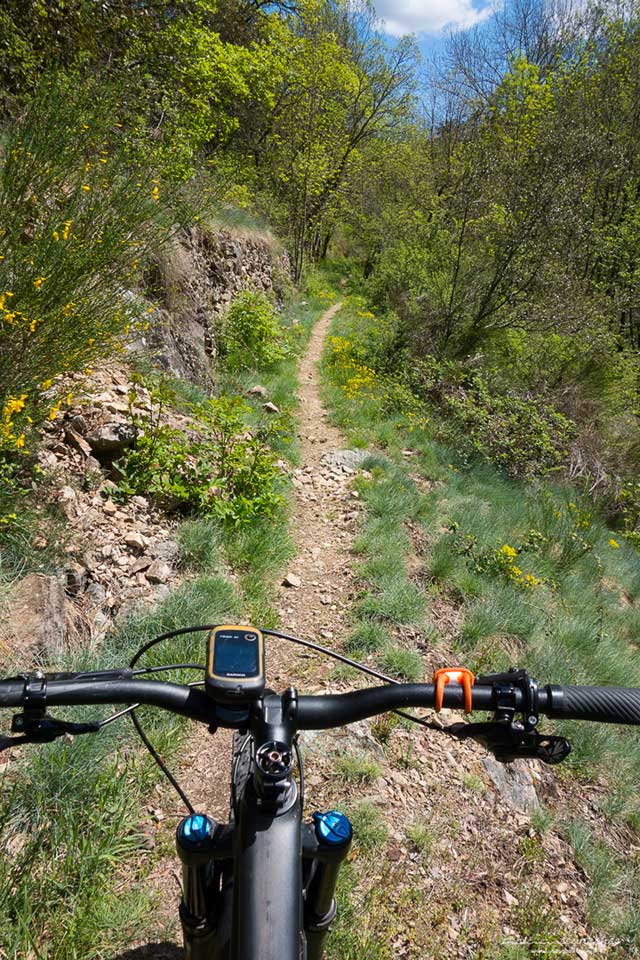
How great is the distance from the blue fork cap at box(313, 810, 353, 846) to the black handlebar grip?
21.1 inches

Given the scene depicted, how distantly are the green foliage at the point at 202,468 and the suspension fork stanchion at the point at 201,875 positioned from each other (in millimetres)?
2840

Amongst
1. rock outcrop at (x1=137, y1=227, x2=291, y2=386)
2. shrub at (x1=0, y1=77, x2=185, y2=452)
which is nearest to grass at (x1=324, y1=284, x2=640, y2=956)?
rock outcrop at (x1=137, y1=227, x2=291, y2=386)

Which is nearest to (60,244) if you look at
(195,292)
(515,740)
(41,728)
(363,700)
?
(41,728)

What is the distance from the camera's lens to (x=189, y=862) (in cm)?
110

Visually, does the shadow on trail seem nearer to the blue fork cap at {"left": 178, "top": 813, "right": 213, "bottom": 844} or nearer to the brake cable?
the blue fork cap at {"left": 178, "top": 813, "right": 213, "bottom": 844}

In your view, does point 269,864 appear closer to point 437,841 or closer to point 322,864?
point 322,864

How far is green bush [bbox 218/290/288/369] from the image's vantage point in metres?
7.36

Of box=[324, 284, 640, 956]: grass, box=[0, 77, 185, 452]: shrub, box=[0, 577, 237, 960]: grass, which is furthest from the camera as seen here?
box=[324, 284, 640, 956]: grass

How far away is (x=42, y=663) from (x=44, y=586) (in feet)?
1.38

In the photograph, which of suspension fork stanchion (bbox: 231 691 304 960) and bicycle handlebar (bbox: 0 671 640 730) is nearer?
suspension fork stanchion (bbox: 231 691 304 960)

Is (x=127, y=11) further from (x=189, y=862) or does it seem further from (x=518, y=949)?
(x=518, y=949)

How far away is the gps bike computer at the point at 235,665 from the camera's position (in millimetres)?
1001

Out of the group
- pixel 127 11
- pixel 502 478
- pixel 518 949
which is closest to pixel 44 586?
pixel 518 949

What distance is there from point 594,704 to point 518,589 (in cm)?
370
